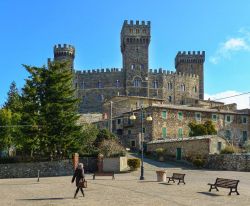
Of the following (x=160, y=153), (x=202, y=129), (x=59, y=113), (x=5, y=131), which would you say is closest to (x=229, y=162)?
(x=160, y=153)

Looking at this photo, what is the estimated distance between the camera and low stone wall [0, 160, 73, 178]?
40625 mm

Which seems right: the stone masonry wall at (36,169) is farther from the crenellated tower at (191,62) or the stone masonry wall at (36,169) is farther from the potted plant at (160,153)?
the crenellated tower at (191,62)

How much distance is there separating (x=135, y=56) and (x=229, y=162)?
58.5 meters

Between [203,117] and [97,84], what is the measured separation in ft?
132

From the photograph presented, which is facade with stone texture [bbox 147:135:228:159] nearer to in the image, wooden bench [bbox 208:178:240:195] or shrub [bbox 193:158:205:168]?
shrub [bbox 193:158:205:168]

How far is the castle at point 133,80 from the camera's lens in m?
95.7

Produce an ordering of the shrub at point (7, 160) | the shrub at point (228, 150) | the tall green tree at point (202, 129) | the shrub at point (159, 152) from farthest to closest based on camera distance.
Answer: the tall green tree at point (202, 129) → the shrub at point (159, 152) → the shrub at point (228, 150) → the shrub at point (7, 160)

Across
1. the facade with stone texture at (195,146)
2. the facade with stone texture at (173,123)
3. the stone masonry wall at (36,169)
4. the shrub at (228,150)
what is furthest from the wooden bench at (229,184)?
the facade with stone texture at (173,123)

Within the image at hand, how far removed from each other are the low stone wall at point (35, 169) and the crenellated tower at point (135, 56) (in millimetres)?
54403

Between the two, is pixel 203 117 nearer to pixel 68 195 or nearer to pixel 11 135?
pixel 11 135

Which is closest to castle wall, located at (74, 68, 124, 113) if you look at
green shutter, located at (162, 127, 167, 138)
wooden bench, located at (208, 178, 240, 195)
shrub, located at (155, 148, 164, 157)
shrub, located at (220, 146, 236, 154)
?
green shutter, located at (162, 127, 167, 138)

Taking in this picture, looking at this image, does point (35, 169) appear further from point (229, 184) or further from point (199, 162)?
point (229, 184)

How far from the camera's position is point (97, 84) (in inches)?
3816

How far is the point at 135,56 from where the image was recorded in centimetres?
9769
